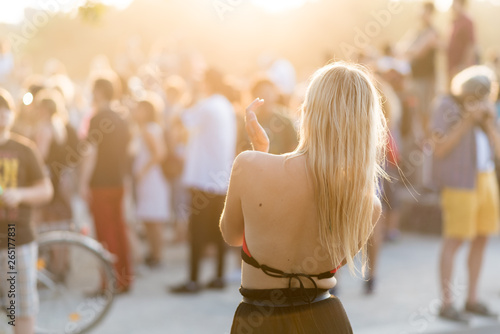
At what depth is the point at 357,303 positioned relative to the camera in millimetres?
6512

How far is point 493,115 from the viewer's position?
5785 mm

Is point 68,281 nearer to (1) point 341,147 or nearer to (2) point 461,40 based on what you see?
(1) point 341,147

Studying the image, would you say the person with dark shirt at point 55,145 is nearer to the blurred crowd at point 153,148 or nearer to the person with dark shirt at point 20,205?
the blurred crowd at point 153,148

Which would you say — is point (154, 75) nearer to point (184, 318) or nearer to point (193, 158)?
point (193, 158)

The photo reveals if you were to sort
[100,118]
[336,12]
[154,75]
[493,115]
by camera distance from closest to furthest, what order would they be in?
[493,115], [100,118], [154,75], [336,12]

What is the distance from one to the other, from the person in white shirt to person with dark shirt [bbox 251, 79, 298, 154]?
0.50m

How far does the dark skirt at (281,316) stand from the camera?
262cm

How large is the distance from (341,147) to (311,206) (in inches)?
10.5

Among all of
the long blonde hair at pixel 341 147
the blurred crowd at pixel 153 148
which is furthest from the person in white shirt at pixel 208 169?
the long blonde hair at pixel 341 147

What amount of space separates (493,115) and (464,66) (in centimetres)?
483

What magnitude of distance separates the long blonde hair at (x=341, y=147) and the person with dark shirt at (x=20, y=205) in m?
2.25

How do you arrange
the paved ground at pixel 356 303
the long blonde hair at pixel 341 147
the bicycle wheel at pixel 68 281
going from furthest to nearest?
the paved ground at pixel 356 303, the bicycle wheel at pixel 68 281, the long blonde hair at pixel 341 147

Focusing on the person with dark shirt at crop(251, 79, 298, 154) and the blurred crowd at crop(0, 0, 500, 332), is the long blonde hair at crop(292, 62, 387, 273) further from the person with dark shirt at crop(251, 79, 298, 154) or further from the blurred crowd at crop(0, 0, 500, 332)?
the person with dark shirt at crop(251, 79, 298, 154)

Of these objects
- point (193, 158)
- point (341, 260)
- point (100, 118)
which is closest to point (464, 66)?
point (193, 158)
